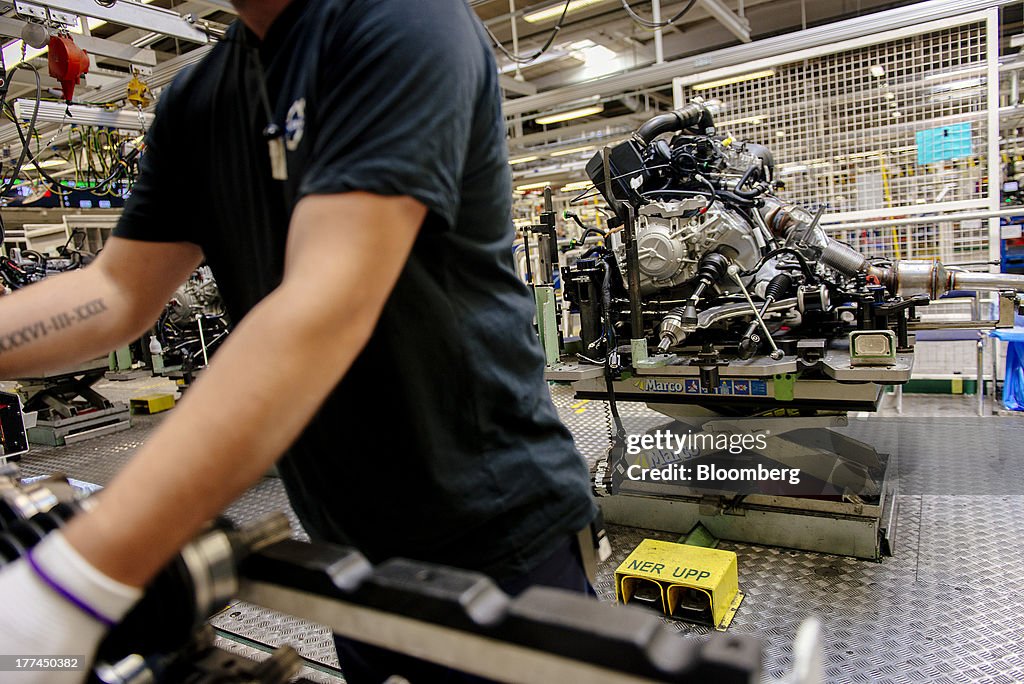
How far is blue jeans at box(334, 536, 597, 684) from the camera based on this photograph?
33.7 inches

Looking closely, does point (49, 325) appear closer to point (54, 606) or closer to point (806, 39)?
point (54, 606)

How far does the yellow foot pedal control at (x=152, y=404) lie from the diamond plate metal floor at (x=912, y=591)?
3.77m

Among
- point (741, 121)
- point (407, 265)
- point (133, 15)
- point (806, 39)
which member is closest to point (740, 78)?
point (741, 121)

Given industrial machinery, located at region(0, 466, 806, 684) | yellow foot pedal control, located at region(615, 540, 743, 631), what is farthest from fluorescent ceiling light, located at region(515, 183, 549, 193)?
industrial machinery, located at region(0, 466, 806, 684)

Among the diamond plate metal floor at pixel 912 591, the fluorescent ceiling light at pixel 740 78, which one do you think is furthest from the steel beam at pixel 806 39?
the diamond plate metal floor at pixel 912 591

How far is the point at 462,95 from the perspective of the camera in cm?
65

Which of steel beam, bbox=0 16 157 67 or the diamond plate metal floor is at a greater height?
steel beam, bbox=0 16 157 67

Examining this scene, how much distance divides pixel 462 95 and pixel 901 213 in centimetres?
531

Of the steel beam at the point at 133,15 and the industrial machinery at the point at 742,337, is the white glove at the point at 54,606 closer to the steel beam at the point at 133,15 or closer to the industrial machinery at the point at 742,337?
the industrial machinery at the point at 742,337

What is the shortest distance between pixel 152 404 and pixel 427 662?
7.36m

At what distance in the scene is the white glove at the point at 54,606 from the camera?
51 cm

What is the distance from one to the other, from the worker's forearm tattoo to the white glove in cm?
50

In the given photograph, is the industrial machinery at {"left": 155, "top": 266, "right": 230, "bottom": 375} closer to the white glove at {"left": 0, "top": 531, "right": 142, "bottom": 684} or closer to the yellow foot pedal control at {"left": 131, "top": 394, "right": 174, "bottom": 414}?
the yellow foot pedal control at {"left": 131, "top": 394, "right": 174, "bottom": 414}

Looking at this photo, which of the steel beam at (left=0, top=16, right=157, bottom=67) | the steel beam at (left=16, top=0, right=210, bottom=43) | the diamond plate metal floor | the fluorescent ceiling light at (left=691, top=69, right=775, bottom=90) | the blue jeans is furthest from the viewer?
the fluorescent ceiling light at (left=691, top=69, right=775, bottom=90)
